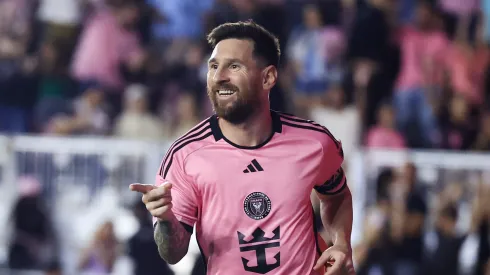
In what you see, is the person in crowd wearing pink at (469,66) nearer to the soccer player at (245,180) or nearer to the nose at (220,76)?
the soccer player at (245,180)

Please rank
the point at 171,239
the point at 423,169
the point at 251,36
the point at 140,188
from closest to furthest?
the point at 140,188 → the point at 171,239 → the point at 251,36 → the point at 423,169

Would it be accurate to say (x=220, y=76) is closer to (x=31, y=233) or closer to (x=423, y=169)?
(x=423, y=169)

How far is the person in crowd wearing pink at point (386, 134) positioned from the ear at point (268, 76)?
5.49 m

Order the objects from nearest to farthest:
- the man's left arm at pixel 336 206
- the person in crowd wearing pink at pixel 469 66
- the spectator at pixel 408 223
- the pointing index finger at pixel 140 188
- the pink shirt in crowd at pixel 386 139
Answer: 1. the pointing index finger at pixel 140 188
2. the man's left arm at pixel 336 206
3. the spectator at pixel 408 223
4. the pink shirt in crowd at pixel 386 139
5. the person in crowd wearing pink at pixel 469 66

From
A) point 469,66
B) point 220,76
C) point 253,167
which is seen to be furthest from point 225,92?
point 469,66

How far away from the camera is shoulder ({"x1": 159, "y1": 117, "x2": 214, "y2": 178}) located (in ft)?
16.1

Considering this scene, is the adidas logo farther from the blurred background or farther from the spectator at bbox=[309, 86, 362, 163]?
the spectator at bbox=[309, 86, 362, 163]

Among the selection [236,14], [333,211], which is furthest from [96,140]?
[333,211]

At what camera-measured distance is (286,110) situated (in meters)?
10.8

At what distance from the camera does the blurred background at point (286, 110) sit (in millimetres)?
9656

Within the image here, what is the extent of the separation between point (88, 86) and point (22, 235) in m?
2.00

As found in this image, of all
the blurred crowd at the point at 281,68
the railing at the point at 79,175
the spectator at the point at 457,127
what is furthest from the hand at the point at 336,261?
the spectator at the point at 457,127

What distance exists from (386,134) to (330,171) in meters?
5.41

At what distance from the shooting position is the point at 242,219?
4.85 metres
